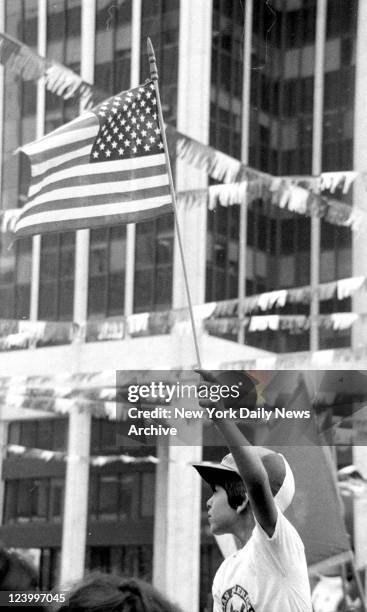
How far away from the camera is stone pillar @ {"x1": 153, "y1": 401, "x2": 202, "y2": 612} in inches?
208

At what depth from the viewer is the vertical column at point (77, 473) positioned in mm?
5500

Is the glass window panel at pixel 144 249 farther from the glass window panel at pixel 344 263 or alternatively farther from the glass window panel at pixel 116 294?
the glass window panel at pixel 344 263

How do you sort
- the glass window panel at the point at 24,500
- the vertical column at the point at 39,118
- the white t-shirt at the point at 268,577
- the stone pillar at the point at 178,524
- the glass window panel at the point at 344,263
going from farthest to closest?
1. the vertical column at the point at 39,118
2. the glass window panel at the point at 24,500
3. the glass window panel at the point at 344,263
4. the stone pillar at the point at 178,524
5. the white t-shirt at the point at 268,577

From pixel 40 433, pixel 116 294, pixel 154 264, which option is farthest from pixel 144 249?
pixel 40 433

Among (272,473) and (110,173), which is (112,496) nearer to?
(272,473)

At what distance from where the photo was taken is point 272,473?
4.60 meters

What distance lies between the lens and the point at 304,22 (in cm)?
563

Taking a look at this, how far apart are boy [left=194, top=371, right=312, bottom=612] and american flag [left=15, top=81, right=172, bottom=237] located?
1.46 meters

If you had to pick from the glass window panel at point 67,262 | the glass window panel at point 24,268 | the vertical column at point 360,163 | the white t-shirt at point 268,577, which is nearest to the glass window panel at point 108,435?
the glass window panel at point 67,262

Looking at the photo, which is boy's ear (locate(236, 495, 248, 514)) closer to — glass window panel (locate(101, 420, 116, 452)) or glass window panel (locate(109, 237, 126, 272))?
glass window panel (locate(101, 420, 116, 452))

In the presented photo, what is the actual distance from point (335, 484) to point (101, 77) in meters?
2.35

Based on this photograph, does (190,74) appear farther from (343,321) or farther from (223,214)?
(343,321)

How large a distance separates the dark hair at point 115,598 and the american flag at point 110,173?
11.7ft

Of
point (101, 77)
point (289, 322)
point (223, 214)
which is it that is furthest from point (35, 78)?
point (289, 322)
